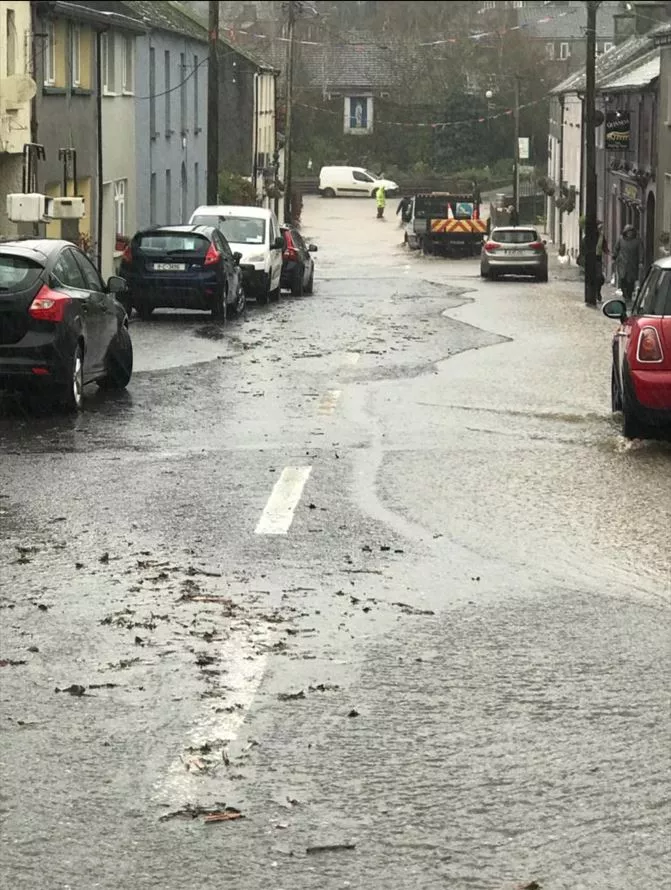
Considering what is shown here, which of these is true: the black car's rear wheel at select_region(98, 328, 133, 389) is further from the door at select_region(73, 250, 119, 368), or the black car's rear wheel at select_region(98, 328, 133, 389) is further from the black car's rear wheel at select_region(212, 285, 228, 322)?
the black car's rear wheel at select_region(212, 285, 228, 322)

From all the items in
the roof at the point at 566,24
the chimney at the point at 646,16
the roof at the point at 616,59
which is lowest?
the roof at the point at 616,59

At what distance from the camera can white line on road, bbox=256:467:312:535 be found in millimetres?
10547

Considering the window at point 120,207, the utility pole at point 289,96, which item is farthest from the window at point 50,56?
the utility pole at point 289,96

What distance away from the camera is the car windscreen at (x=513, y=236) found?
51031 mm

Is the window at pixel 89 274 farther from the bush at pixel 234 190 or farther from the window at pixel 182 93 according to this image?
the bush at pixel 234 190

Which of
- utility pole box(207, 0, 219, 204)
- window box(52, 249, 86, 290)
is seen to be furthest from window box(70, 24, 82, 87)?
window box(52, 249, 86, 290)

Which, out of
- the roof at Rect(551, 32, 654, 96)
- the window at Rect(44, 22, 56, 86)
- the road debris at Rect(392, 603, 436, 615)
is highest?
the roof at Rect(551, 32, 654, 96)

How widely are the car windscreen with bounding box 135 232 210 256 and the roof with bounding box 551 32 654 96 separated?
123ft

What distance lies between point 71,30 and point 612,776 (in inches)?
1356

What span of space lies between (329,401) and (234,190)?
48.9m

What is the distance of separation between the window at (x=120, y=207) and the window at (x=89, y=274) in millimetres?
26720

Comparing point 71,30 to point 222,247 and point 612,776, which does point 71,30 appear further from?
point 612,776

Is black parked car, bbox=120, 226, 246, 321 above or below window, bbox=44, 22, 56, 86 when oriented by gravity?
below

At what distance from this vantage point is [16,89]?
108 ft
